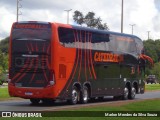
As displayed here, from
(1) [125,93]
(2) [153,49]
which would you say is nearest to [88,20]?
(2) [153,49]

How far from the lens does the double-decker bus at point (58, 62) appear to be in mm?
24141

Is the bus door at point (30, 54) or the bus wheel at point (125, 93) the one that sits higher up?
the bus door at point (30, 54)

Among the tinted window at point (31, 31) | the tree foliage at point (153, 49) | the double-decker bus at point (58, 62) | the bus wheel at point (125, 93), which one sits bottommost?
the bus wheel at point (125, 93)

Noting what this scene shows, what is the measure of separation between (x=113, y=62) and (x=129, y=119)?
43.0 ft

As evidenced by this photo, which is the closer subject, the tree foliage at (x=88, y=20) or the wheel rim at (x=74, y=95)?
the wheel rim at (x=74, y=95)

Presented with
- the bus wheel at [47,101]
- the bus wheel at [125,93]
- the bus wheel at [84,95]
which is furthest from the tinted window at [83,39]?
the bus wheel at [125,93]

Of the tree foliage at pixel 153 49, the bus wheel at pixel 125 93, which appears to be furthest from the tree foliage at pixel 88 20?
the bus wheel at pixel 125 93

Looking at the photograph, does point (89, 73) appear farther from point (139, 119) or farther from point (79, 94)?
point (139, 119)

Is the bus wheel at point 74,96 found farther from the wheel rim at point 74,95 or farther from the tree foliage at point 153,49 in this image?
the tree foliage at point 153,49

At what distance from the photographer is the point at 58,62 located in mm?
24266

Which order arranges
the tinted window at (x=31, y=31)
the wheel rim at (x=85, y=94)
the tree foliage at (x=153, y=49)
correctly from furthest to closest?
the tree foliage at (x=153, y=49)
the wheel rim at (x=85, y=94)
the tinted window at (x=31, y=31)

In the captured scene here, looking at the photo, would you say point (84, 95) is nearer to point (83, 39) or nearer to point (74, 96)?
point (74, 96)

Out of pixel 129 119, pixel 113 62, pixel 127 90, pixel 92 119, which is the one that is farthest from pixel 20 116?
pixel 127 90

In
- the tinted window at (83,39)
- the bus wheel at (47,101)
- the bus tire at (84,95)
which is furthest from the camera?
the bus wheel at (47,101)
